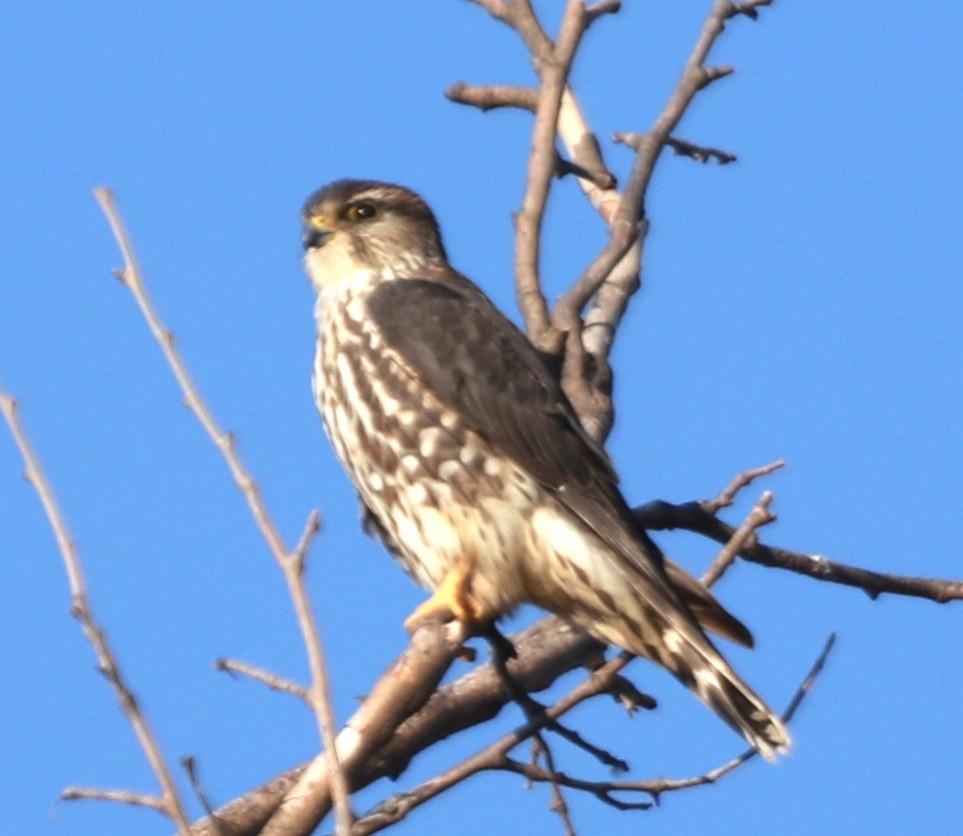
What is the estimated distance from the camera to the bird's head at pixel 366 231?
16.7 feet

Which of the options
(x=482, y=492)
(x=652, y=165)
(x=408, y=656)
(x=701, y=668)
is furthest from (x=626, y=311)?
(x=408, y=656)

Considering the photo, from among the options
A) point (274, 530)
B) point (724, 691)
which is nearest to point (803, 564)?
point (724, 691)

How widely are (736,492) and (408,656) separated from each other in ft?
3.05

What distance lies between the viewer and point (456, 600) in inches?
169

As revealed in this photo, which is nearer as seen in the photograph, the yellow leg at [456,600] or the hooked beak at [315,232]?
the yellow leg at [456,600]

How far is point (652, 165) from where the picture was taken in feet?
15.8

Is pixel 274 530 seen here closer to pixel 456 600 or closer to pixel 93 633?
pixel 93 633

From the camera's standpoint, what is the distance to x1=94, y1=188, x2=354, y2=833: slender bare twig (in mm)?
2293

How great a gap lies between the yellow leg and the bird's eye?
1.24 metres

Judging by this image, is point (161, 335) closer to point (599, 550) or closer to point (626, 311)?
point (599, 550)

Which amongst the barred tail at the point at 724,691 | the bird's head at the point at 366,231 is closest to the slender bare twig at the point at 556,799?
the barred tail at the point at 724,691

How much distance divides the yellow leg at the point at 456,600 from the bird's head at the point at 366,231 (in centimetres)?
103

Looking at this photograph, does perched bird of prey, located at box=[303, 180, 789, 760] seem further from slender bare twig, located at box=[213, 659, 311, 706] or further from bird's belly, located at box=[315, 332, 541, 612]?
slender bare twig, located at box=[213, 659, 311, 706]

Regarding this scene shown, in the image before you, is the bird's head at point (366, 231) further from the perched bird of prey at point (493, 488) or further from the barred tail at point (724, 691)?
the barred tail at point (724, 691)
